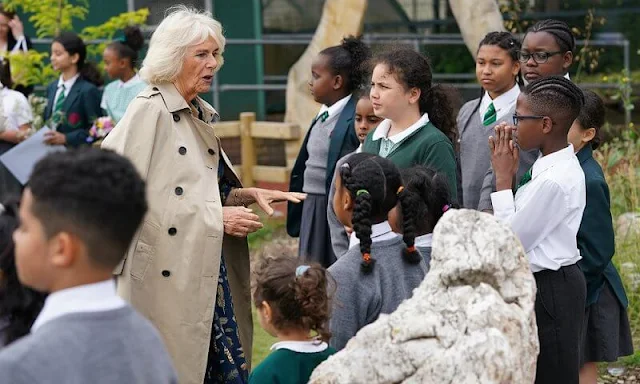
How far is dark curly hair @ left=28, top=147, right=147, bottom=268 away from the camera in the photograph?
229cm

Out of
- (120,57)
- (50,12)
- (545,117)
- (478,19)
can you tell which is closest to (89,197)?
(545,117)

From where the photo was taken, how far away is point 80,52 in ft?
30.7

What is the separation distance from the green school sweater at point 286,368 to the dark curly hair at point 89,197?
1100mm

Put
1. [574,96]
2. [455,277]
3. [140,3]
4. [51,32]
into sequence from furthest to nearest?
[140,3], [51,32], [574,96], [455,277]

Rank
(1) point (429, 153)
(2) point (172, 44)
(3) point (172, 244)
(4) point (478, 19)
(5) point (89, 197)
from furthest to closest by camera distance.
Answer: (4) point (478, 19)
(1) point (429, 153)
(2) point (172, 44)
(3) point (172, 244)
(5) point (89, 197)

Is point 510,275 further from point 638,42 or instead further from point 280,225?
point 638,42

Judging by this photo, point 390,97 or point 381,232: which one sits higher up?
point 390,97

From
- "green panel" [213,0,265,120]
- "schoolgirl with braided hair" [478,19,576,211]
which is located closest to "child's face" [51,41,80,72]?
"green panel" [213,0,265,120]

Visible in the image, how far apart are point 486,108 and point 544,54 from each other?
483 mm

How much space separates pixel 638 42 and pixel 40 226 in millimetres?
14125

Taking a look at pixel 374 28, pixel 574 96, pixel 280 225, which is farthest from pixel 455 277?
pixel 374 28

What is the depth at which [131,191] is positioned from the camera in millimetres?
2332

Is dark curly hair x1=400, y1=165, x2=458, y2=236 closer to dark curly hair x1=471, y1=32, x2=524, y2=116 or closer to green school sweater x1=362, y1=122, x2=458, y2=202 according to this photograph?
green school sweater x1=362, y1=122, x2=458, y2=202

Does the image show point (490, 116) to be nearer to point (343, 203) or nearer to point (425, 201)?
point (425, 201)
